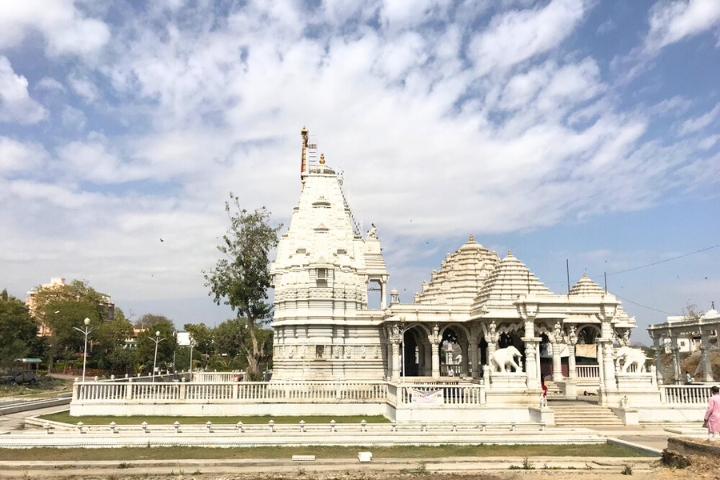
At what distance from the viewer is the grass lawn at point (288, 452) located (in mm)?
16609

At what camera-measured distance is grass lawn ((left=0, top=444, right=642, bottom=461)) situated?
16609 millimetres

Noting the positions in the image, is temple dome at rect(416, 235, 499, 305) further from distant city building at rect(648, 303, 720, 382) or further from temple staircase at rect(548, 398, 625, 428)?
temple staircase at rect(548, 398, 625, 428)

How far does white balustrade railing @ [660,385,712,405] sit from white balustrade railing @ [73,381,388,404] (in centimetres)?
1269

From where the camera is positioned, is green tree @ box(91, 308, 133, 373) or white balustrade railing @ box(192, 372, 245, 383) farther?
green tree @ box(91, 308, 133, 373)

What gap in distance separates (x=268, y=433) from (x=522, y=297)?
1430 centimetres

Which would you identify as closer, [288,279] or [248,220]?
[288,279]

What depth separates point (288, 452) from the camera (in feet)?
57.5

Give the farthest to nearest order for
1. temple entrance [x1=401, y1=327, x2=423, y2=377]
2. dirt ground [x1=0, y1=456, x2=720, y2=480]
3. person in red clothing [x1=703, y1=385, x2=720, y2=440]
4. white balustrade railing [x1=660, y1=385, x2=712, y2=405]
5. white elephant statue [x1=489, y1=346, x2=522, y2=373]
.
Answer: temple entrance [x1=401, y1=327, x2=423, y2=377]
white elephant statue [x1=489, y1=346, x2=522, y2=373]
white balustrade railing [x1=660, y1=385, x2=712, y2=405]
person in red clothing [x1=703, y1=385, x2=720, y2=440]
dirt ground [x1=0, y1=456, x2=720, y2=480]

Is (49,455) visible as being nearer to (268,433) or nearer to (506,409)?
(268,433)

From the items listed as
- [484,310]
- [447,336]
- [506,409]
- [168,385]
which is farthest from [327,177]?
[506,409]

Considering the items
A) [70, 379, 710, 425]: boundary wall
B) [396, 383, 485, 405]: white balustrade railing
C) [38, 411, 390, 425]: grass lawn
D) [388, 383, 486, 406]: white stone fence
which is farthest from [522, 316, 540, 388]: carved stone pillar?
[38, 411, 390, 425]: grass lawn

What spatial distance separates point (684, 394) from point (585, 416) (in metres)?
5.01

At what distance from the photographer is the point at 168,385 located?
1150 inches

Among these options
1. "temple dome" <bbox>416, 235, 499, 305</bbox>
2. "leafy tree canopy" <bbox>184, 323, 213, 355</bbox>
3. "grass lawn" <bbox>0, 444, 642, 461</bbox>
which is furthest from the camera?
"leafy tree canopy" <bbox>184, 323, 213, 355</bbox>
